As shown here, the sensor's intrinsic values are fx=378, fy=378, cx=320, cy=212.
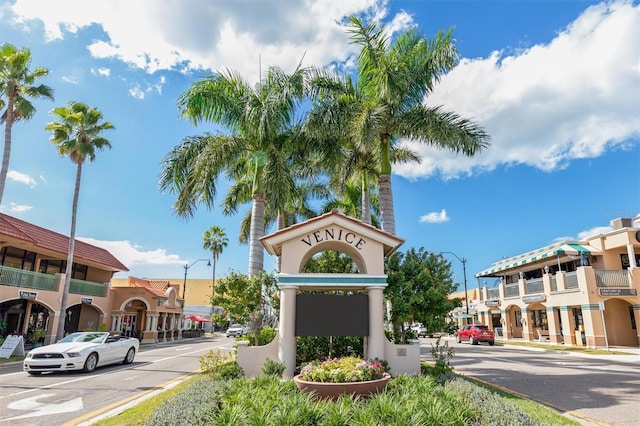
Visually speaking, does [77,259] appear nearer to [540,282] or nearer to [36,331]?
[36,331]

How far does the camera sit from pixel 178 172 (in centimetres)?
1551

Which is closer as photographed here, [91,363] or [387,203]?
[91,363]

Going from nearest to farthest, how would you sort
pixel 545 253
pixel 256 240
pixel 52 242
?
1. pixel 256 240
2. pixel 52 242
3. pixel 545 253

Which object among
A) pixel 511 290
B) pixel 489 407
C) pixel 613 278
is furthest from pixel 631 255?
pixel 489 407

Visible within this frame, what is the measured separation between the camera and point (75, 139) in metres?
24.3

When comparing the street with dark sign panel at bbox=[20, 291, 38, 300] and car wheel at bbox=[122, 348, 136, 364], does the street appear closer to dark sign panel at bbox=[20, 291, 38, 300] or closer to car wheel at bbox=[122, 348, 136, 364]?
car wheel at bbox=[122, 348, 136, 364]

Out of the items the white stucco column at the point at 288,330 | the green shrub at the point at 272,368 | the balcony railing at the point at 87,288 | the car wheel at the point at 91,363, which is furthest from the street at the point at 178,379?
the balcony railing at the point at 87,288

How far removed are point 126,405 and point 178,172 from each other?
9.06 m

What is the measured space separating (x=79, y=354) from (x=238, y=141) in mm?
9945

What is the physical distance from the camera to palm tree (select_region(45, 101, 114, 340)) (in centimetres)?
2372

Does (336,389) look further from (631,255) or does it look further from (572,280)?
(631,255)

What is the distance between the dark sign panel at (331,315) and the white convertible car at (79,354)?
9017 millimetres

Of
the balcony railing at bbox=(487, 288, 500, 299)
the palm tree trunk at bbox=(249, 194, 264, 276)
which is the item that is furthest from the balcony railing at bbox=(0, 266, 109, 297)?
the balcony railing at bbox=(487, 288, 500, 299)

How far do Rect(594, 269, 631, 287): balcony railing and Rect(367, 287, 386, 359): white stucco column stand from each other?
2206 centimetres
